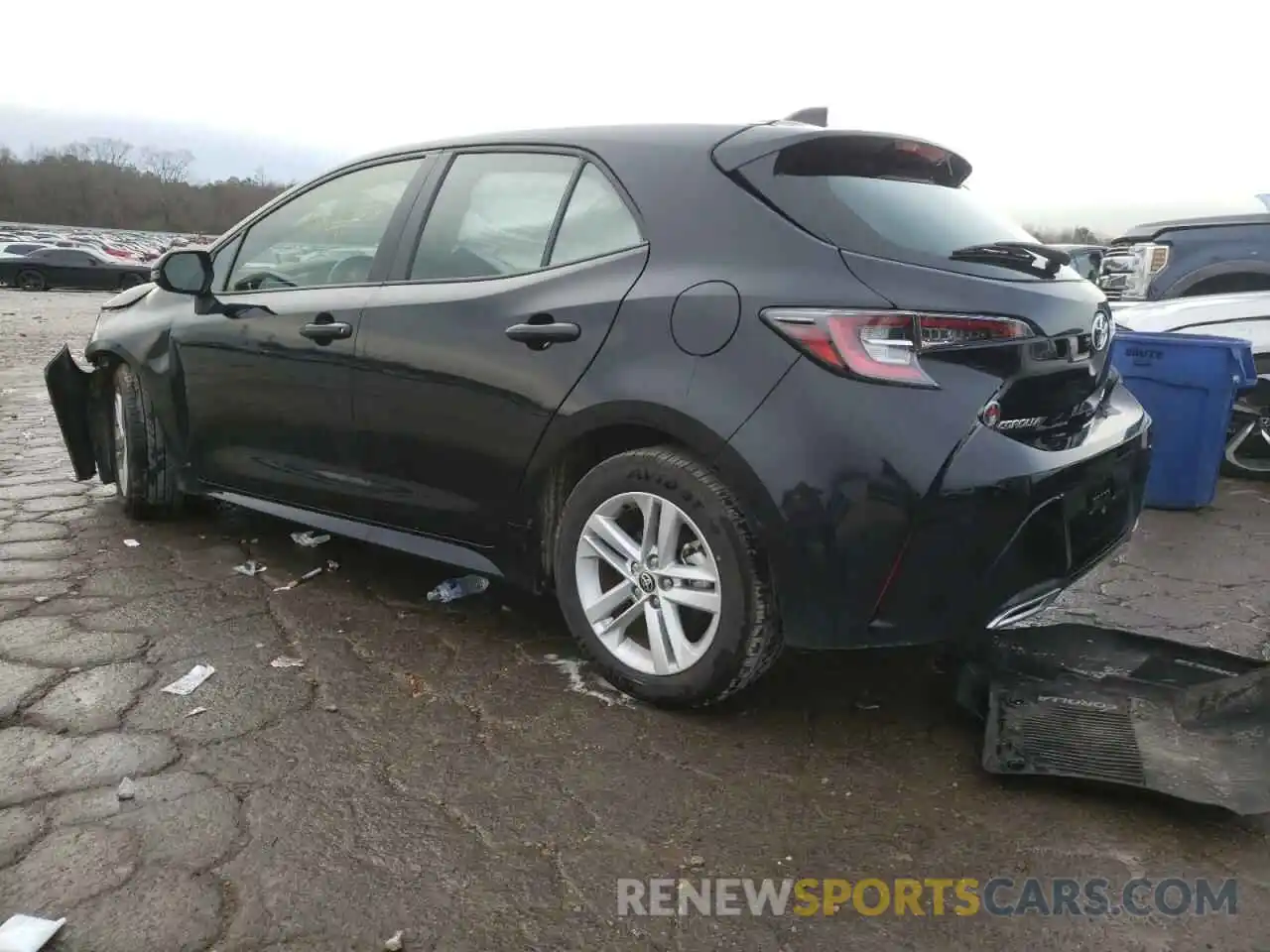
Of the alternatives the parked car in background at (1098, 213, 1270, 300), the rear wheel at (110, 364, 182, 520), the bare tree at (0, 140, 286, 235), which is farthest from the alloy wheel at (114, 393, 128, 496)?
the bare tree at (0, 140, 286, 235)

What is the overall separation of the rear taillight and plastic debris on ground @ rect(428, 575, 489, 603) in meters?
1.77

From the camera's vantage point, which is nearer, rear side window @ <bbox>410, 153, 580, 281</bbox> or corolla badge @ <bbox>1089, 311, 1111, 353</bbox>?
corolla badge @ <bbox>1089, 311, 1111, 353</bbox>

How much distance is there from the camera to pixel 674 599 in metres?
2.77

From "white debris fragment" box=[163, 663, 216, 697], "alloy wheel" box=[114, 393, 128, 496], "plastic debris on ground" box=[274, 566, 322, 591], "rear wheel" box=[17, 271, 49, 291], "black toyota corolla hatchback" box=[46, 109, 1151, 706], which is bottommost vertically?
"rear wheel" box=[17, 271, 49, 291]

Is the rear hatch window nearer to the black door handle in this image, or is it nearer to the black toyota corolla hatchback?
the black toyota corolla hatchback

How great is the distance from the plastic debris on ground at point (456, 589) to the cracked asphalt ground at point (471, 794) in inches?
2.7

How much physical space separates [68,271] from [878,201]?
32470 mm

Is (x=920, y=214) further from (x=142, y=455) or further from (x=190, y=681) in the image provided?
(x=142, y=455)

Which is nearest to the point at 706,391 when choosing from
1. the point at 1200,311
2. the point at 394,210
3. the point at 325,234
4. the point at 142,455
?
the point at 394,210

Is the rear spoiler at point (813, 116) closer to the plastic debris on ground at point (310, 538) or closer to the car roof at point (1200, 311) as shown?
the plastic debris on ground at point (310, 538)

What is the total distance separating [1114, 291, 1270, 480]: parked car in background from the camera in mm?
5891

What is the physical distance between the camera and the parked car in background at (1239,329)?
5.89 meters

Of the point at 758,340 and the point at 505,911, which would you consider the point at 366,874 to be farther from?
the point at 758,340

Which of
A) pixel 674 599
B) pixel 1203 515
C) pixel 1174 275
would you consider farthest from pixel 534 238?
pixel 1174 275
